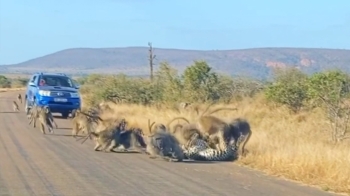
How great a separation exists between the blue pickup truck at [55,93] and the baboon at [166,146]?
→ 13212 millimetres

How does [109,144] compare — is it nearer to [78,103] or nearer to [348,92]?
[348,92]

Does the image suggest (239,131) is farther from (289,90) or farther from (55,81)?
(55,81)

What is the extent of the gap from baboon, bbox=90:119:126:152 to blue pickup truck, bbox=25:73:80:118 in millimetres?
11096

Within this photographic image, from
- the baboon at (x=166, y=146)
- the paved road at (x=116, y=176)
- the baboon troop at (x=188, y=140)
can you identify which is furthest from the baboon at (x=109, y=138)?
the baboon at (x=166, y=146)

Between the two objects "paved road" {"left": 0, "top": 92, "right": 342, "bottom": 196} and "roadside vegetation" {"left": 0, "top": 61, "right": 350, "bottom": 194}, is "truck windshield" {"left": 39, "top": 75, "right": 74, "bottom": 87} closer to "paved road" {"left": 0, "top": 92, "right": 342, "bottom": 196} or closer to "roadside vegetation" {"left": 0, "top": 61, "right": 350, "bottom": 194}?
"roadside vegetation" {"left": 0, "top": 61, "right": 350, "bottom": 194}

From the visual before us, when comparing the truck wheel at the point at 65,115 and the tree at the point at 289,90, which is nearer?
the truck wheel at the point at 65,115

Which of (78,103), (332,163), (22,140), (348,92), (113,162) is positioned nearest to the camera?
(332,163)

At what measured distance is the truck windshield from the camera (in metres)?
30.3

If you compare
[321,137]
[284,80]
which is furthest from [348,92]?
[284,80]

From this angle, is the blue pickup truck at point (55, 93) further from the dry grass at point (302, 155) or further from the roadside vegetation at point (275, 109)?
the dry grass at point (302, 155)

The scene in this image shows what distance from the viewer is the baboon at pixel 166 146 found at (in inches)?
623

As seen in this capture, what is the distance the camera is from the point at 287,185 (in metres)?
12.6

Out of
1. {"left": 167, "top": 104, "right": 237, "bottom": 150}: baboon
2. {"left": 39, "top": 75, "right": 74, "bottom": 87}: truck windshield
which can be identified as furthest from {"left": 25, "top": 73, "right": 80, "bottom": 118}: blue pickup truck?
{"left": 167, "top": 104, "right": 237, "bottom": 150}: baboon

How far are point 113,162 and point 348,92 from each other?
40.3 ft
